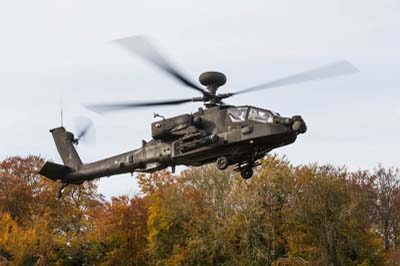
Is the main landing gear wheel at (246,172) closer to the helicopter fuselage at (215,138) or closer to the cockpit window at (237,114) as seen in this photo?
the helicopter fuselage at (215,138)

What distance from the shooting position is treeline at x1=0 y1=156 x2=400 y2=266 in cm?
4888

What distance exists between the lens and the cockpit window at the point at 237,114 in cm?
2688

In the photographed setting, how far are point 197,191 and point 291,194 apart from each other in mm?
7703

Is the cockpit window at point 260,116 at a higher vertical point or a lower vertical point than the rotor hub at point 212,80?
lower

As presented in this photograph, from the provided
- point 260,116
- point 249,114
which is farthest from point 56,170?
point 260,116

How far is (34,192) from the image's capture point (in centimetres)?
6981

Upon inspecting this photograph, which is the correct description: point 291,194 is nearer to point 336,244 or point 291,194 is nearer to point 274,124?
point 336,244

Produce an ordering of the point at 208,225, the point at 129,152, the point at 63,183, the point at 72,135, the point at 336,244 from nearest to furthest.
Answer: the point at 129,152 → the point at 63,183 → the point at 72,135 → the point at 336,244 → the point at 208,225

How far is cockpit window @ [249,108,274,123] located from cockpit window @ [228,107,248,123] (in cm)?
30

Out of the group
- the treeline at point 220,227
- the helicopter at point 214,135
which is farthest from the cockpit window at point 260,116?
the treeline at point 220,227

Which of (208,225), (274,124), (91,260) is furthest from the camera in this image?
(91,260)

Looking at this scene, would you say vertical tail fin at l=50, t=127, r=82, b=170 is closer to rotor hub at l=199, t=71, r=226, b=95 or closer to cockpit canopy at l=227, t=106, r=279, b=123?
rotor hub at l=199, t=71, r=226, b=95

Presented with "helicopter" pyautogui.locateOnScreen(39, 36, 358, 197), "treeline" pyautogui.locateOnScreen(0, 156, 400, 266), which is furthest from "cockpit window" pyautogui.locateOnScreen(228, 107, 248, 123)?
"treeline" pyautogui.locateOnScreen(0, 156, 400, 266)

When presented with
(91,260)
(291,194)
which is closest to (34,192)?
(91,260)
